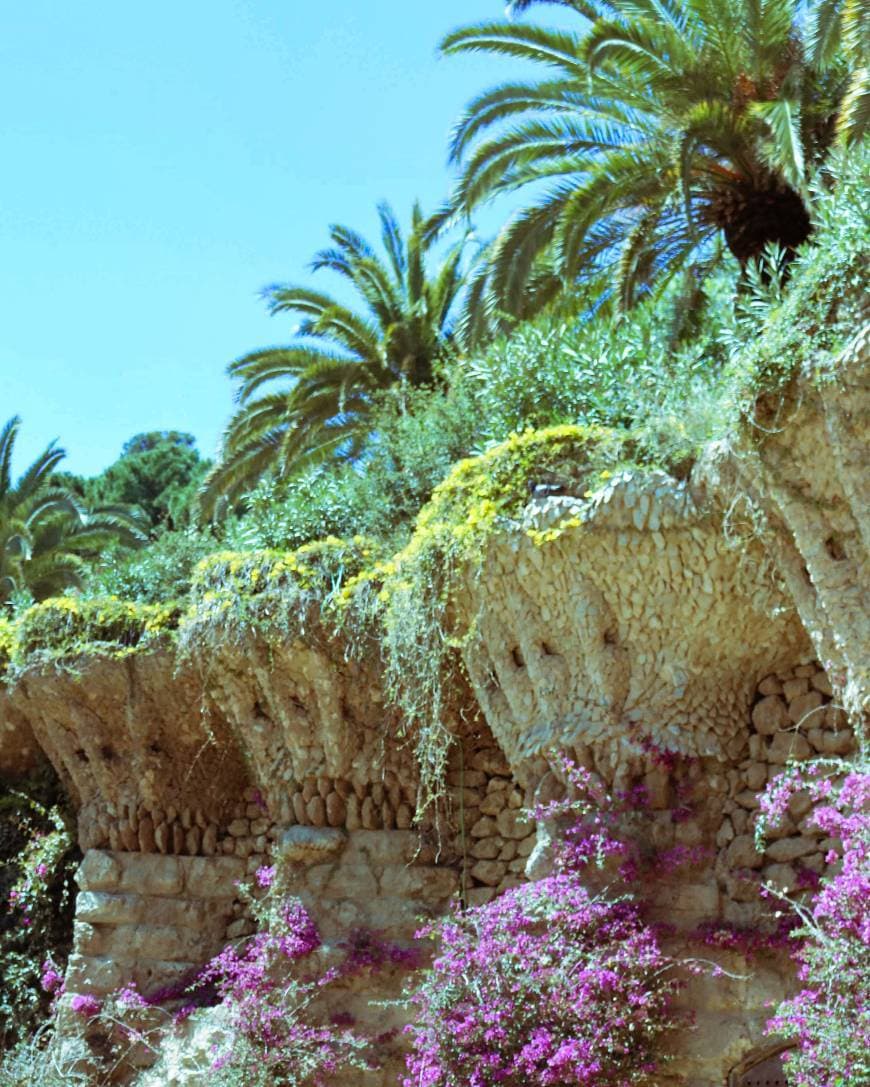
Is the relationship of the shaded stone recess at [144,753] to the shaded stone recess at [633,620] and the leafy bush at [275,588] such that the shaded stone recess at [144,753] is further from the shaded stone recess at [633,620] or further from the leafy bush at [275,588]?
the shaded stone recess at [633,620]

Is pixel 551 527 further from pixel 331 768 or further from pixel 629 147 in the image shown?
pixel 629 147

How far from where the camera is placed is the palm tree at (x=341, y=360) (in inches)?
574

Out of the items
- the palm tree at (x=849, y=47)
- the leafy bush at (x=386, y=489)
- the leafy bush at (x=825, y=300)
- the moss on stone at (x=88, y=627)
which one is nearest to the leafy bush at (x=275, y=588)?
the leafy bush at (x=386, y=489)

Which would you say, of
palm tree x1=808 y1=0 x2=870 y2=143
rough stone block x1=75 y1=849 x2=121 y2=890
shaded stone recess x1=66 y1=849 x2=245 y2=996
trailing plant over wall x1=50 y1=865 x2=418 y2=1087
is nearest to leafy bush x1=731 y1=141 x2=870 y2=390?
palm tree x1=808 y1=0 x2=870 y2=143

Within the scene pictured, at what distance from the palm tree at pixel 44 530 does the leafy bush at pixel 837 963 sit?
44.5ft

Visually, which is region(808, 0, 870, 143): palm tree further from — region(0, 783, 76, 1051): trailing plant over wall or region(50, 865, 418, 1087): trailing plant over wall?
region(0, 783, 76, 1051): trailing plant over wall

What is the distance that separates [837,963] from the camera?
23.7 feet

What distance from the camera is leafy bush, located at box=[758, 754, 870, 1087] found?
23.0ft

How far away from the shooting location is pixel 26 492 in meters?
19.1

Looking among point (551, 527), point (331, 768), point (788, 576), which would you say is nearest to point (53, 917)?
point (331, 768)

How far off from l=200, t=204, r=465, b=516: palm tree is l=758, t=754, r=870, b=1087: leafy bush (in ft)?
25.9

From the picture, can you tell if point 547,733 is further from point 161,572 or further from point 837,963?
point 161,572

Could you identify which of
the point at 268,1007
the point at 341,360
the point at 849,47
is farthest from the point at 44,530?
the point at 849,47

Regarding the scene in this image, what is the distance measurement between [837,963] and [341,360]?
9.18 meters
